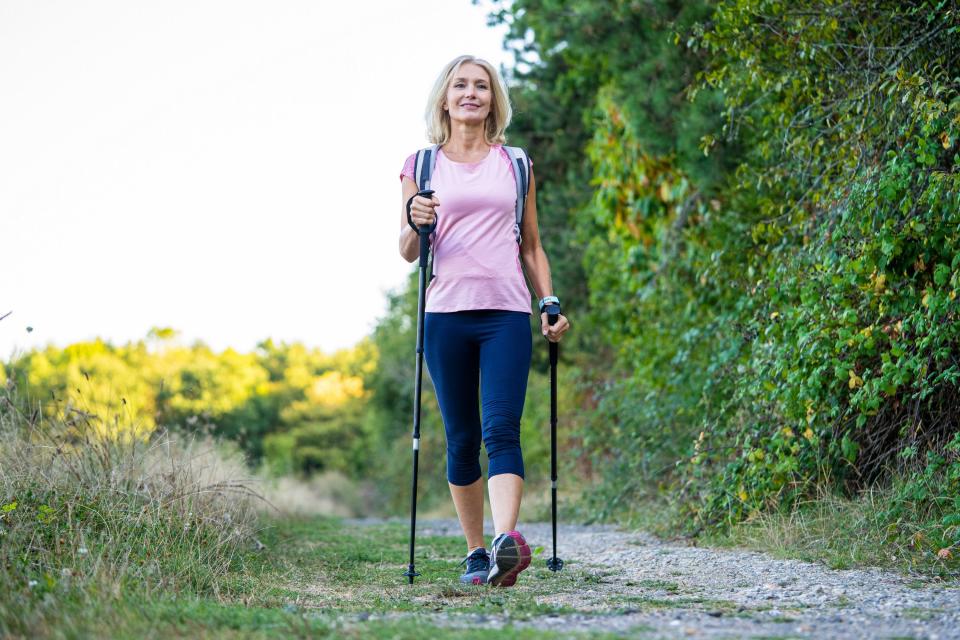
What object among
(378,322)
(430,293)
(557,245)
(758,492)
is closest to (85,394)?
(430,293)

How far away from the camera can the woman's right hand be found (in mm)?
4258

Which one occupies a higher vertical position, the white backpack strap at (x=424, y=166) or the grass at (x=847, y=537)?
the white backpack strap at (x=424, y=166)

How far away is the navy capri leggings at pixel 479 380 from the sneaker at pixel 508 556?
1.14ft

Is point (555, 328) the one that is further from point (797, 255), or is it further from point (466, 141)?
point (797, 255)

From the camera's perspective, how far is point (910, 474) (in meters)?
5.12

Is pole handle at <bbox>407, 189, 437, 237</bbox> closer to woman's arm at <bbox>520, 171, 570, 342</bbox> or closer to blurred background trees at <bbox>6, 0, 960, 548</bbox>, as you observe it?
woman's arm at <bbox>520, 171, 570, 342</bbox>

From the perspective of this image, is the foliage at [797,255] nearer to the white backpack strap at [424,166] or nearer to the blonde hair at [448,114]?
the blonde hair at [448,114]

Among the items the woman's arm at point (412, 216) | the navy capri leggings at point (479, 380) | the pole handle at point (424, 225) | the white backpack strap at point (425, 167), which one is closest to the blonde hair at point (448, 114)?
the white backpack strap at point (425, 167)

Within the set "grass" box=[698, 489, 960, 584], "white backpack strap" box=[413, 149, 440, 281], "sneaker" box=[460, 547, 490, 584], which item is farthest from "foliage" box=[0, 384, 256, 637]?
"grass" box=[698, 489, 960, 584]

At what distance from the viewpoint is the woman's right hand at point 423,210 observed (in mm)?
4258

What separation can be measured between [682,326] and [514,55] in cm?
753

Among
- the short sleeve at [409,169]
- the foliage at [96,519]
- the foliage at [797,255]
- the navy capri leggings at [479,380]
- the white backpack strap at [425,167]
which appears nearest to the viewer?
the foliage at [96,519]

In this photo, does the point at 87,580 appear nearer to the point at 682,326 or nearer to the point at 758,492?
the point at 758,492

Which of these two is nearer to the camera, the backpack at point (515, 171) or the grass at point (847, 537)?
the grass at point (847, 537)
